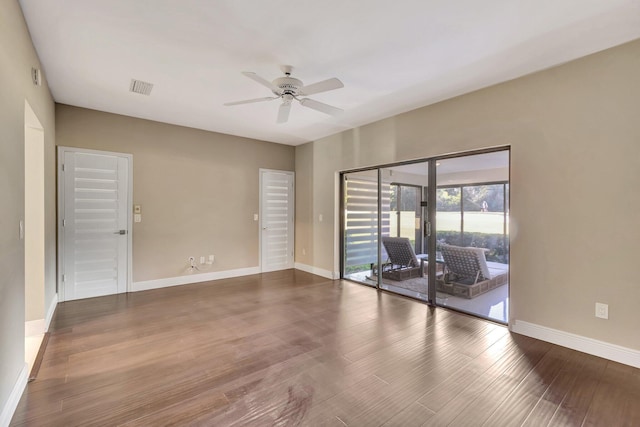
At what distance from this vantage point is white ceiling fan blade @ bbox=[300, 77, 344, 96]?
2644 millimetres

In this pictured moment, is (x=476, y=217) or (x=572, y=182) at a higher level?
(x=572, y=182)

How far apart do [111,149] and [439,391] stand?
5100 millimetres

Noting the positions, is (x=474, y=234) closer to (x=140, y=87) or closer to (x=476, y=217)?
(x=476, y=217)

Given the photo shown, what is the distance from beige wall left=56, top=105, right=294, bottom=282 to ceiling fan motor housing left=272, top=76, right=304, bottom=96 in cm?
281

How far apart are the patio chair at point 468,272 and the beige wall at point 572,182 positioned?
0.37 m

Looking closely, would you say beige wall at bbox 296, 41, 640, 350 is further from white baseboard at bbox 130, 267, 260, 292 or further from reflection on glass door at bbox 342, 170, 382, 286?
white baseboard at bbox 130, 267, 260, 292

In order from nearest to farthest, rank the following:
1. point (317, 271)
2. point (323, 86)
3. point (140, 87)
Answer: point (323, 86) → point (140, 87) → point (317, 271)

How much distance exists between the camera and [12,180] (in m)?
1.95

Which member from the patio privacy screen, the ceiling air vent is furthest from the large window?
the ceiling air vent

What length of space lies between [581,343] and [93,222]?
6006 mm

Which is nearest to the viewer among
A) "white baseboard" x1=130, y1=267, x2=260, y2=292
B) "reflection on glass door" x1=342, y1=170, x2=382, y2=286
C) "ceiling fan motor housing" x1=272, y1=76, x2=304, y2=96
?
"ceiling fan motor housing" x1=272, y1=76, x2=304, y2=96

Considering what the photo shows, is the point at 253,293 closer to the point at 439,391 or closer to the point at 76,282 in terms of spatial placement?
the point at 76,282

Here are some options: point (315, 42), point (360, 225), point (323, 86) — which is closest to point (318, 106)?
point (323, 86)

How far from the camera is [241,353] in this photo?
2688 millimetres
